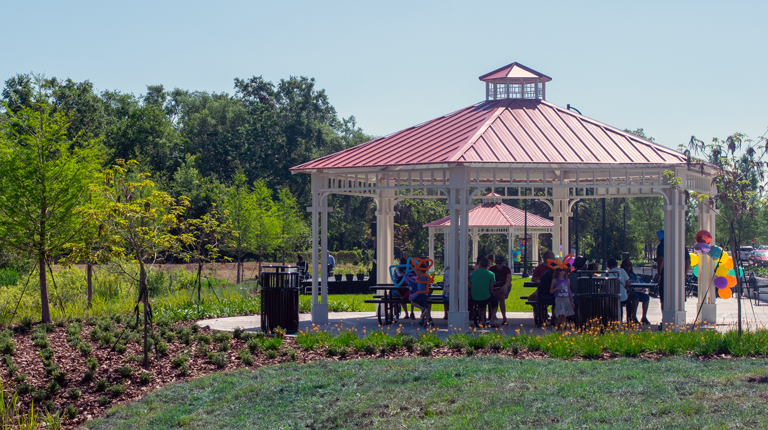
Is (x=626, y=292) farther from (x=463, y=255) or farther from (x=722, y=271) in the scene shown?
(x=463, y=255)

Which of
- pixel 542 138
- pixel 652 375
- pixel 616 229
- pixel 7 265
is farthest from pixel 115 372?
pixel 616 229

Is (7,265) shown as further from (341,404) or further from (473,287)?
(341,404)

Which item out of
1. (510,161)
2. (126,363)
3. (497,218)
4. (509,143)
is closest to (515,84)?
(509,143)

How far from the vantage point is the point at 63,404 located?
8.52m

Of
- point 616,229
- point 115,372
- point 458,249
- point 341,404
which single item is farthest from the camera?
point 616,229

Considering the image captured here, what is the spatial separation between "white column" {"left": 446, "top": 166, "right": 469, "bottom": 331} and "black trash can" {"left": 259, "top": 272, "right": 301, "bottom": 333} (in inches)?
102

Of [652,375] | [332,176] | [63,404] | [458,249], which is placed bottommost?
Answer: [63,404]

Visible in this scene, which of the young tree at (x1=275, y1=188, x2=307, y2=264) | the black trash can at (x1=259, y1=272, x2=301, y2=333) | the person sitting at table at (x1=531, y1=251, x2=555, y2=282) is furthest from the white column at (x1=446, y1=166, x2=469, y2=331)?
the young tree at (x1=275, y1=188, x2=307, y2=264)

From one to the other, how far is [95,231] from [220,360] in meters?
6.05

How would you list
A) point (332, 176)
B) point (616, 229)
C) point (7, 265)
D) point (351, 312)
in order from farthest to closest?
1. point (616, 229)
2. point (7, 265)
3. point (351, 312)
4. point (332, 176)

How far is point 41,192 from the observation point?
43.8ft

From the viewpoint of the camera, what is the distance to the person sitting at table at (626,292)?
1192 centimetres

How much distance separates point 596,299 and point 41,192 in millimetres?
9962

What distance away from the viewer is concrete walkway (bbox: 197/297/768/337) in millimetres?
12195
